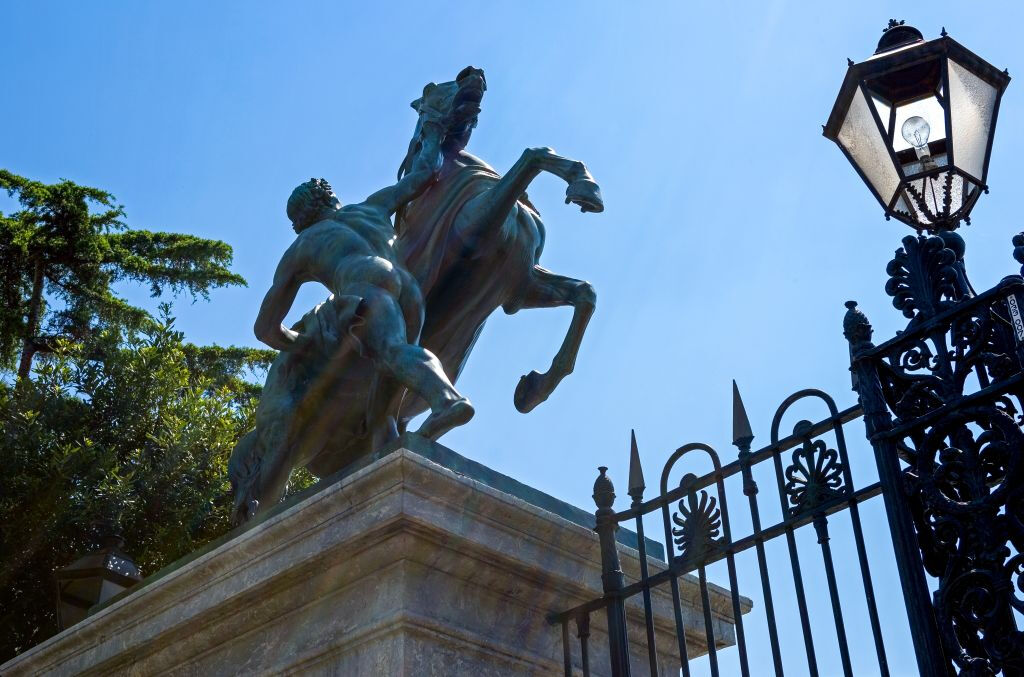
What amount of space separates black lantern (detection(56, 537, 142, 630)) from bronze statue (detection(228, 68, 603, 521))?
134 centimetres

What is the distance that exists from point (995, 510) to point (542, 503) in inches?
75.5

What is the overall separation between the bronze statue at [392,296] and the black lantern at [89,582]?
4.41 ft

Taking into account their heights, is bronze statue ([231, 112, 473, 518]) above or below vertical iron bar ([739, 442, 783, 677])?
above

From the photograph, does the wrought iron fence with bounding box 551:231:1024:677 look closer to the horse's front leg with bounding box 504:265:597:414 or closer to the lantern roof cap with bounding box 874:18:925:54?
the lantern roof cap with bounding box 874:18:925:54

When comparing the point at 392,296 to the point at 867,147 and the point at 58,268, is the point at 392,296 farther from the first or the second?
the point at 58,268

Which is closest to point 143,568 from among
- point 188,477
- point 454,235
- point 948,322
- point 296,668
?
point 188,477

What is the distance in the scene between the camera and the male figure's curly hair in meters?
6.01

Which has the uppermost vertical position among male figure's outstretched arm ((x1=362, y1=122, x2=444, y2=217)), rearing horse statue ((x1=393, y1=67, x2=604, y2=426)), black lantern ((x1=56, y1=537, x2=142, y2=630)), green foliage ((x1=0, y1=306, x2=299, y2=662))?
green foliage ((x1=0, y1=306, x2=299, y2=662))

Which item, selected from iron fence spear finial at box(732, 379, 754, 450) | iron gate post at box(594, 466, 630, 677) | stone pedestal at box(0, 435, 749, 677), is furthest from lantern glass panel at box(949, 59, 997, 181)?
stone pedestal at box(0, 435, 749, 677)

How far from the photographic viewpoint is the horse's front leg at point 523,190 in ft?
16.3

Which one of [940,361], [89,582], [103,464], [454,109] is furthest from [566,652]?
[103,464]

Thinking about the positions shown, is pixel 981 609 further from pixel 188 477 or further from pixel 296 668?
pixel 188 477

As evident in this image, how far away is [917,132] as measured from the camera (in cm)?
366

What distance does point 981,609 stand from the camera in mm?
2988
